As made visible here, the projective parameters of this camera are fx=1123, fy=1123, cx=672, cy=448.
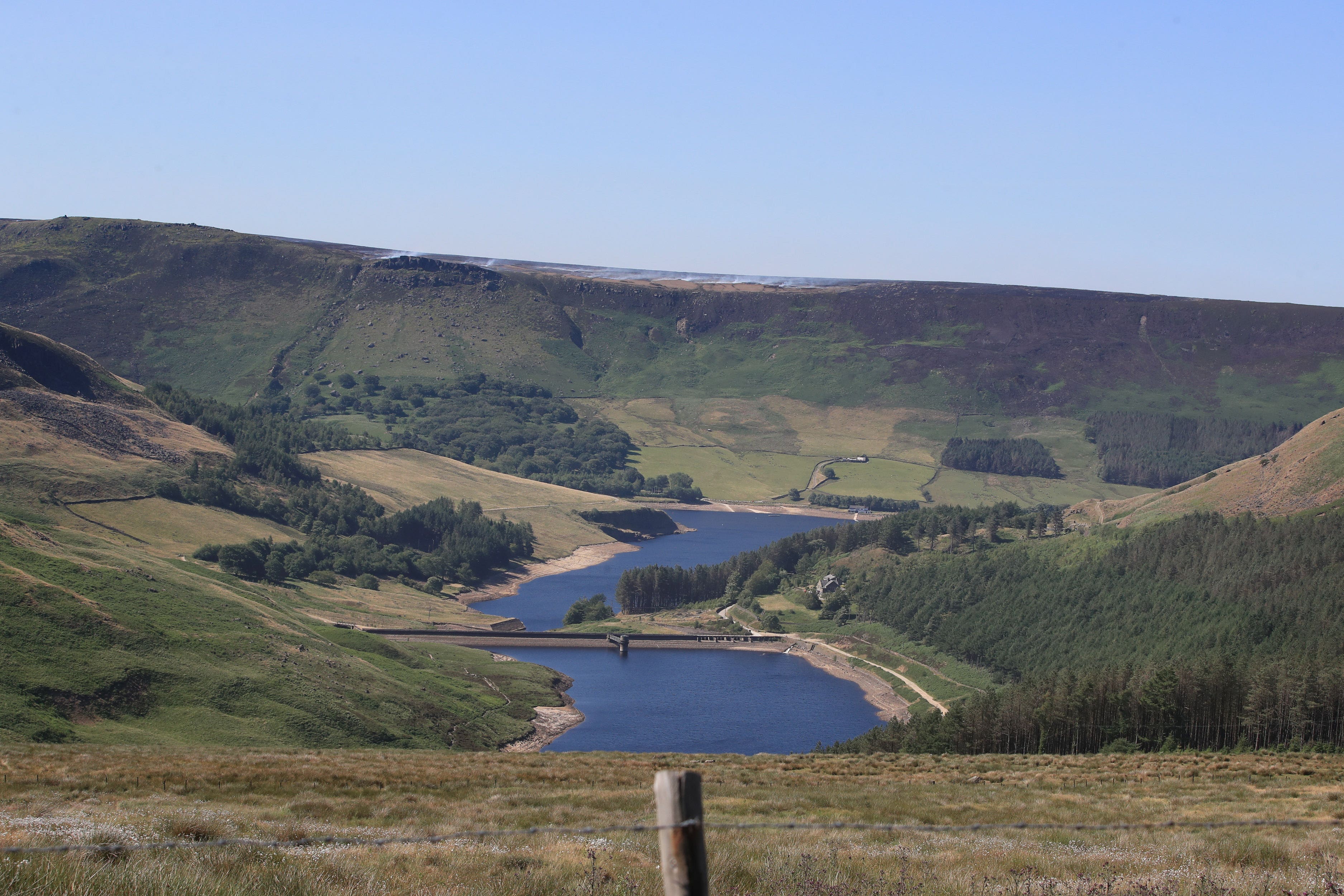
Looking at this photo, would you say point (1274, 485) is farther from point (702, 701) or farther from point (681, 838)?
point (681, 838)

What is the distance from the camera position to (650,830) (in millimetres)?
14766

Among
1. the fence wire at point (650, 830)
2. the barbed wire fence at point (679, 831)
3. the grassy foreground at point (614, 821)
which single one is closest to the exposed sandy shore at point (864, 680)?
the grassy foreground at point (614, 821)

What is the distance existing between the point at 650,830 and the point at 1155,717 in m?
75.6

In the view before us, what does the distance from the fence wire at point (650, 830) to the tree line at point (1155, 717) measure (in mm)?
54562

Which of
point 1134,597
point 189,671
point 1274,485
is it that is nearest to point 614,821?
point 189,671

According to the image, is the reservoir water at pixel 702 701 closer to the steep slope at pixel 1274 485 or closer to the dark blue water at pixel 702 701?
the dark blue water at pixel 702 701

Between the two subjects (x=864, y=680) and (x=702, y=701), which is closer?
(x=702, y=701)

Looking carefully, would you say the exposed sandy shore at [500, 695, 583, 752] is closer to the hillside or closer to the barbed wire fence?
the hillside

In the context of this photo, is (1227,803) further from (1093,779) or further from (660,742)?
(660,742)

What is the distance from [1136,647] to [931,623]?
36.5 metres

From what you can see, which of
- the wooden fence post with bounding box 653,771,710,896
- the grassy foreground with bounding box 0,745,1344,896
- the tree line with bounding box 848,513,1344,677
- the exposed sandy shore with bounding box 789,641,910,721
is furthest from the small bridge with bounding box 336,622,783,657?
the wooden fence post with bounding box 653,771,710,896

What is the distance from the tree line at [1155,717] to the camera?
250 feet

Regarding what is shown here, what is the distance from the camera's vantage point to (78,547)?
102 meters

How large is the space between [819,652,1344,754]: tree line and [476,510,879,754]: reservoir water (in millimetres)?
25415
